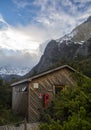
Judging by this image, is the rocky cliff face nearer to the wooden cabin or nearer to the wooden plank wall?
the wooden cabin

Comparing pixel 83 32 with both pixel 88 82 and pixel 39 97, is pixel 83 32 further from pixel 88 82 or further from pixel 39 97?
pixel 88 82

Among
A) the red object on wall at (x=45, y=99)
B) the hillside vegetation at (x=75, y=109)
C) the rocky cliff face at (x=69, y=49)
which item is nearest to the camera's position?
the hillside vegetation at (x=75, y=109)

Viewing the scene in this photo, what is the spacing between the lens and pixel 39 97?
78.5 ft

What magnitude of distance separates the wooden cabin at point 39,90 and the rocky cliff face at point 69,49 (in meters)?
54.7

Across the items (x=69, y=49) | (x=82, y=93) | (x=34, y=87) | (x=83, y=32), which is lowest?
(x=82, y=93)

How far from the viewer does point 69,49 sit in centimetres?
12775

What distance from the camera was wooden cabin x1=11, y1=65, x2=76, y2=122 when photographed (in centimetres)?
2361

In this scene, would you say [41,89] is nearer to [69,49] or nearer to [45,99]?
[45,99]

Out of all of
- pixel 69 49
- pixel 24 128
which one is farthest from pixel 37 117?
pixel 69 49

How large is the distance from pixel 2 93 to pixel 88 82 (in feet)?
79.0

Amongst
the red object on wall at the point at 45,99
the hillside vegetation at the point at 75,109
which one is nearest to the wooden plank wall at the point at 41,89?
the red object on wall at the point at 45,99

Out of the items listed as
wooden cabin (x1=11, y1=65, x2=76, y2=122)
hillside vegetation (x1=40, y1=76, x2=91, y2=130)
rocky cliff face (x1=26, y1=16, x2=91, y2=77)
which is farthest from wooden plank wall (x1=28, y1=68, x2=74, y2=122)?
rocky cliff face (x1=26, y1=16, x2=91, y2=77)

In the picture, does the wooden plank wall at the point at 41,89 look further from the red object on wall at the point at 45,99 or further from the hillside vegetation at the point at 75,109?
the hillside vegetation at the point at 75,109

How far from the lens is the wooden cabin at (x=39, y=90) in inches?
930
